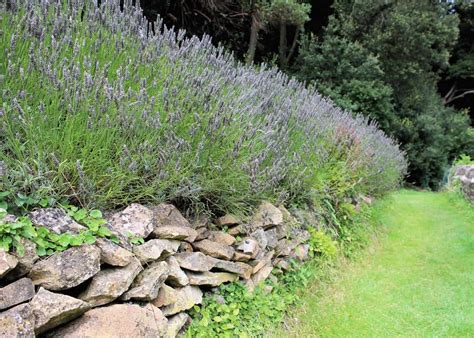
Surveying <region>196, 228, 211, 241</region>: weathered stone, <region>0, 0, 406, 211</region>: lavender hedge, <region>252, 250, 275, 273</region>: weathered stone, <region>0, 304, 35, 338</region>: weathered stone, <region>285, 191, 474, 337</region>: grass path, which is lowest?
<region>285, 191, 474, 337</region>: grass path

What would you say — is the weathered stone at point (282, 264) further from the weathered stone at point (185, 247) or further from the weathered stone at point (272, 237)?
the weathered stone at point (185, 247)

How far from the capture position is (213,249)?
248cm

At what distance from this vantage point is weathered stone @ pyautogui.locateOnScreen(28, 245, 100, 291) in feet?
5.17

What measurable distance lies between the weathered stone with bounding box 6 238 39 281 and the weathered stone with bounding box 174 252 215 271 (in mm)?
823

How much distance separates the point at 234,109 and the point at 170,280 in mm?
1237

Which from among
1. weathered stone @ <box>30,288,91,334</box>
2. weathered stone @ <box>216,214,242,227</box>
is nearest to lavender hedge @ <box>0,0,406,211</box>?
weathered stone @ <box>216,214,242,227</box>

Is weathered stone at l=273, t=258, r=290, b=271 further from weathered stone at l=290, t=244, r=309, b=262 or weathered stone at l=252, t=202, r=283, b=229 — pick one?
weathered stone at l=252, t=202, r=283, b=229

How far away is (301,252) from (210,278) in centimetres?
133

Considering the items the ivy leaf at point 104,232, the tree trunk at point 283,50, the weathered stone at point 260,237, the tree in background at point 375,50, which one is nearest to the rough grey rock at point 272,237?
the weathered stone at point 260,237

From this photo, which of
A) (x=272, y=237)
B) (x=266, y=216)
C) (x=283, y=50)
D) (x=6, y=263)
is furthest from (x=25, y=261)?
(x=283, y=50)

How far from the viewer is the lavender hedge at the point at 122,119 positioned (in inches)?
75.2

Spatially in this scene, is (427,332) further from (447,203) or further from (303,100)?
(447,203)

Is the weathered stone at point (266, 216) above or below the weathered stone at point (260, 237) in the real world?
above

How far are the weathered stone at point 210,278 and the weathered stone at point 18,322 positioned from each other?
977 millimetres
